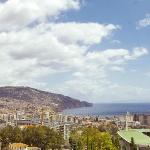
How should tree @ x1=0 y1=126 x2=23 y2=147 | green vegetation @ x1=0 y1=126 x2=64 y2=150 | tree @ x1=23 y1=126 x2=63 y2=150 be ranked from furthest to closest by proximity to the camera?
1. tree @ x1=0 y1=126 x2=23 y2=147
2. green vegetation @ x1=0 y1=126 x2=64 y2=150
3. tree @ x1=23 y1=126 x2=63 y2=150

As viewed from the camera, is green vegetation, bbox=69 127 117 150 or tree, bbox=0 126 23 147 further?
tree, bbox=0 126 23 147

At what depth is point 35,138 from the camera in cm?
8256

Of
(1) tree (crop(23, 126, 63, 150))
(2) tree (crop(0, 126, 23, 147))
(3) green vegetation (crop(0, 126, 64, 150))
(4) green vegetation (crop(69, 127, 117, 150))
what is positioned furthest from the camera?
(2) tree (crop(0, 126, 23, 147))

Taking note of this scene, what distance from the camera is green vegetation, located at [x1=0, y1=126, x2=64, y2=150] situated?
8162 cm

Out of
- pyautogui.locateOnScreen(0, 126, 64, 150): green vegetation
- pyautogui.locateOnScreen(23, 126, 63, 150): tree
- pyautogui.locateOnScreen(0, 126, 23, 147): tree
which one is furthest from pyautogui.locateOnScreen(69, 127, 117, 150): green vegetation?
pyautogui.locateOnScreen(0, 126, 23, 147): tree

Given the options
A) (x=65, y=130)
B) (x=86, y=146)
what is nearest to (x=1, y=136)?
(x=86, y=146)

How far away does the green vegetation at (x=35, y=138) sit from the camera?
81.6m

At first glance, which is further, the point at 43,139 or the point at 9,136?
the point at 9,136

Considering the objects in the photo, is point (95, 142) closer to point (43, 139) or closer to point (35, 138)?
point (43, 139)

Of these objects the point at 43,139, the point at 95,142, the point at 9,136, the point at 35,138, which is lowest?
the point at 95,142

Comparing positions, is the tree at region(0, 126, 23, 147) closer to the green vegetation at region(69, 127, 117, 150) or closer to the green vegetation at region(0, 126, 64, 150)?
the green vegetation at region(0, 126, 64, 150)

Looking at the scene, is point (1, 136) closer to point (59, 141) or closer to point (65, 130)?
point (59, 141)

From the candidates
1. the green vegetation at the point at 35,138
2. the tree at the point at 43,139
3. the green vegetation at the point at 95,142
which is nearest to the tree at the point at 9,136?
the green vegetation at the point at 35,138

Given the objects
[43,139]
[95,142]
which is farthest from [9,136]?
[95,142]
